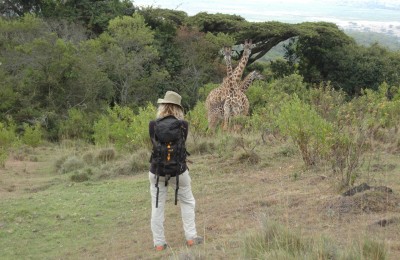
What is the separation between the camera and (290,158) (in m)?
9.28

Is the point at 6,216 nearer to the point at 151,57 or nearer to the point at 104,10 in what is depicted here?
the point at 151,57

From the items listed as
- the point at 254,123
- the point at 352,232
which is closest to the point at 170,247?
the point at 352,232

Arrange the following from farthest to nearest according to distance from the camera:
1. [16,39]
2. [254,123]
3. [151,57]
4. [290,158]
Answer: [151,57] → [16,39] → [254,123] → [290,158]

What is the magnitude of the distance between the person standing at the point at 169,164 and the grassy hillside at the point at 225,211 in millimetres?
209

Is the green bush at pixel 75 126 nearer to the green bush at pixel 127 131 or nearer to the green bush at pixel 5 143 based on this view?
the green bush at pixel 127 131

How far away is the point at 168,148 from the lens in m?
5.47

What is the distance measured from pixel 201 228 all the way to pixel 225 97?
917 cm

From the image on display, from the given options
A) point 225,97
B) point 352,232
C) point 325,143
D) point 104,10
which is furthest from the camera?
point 104,10

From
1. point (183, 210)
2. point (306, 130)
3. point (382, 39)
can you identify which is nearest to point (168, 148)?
point (183, 210)

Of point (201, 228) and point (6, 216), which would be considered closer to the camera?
point (201, 228)

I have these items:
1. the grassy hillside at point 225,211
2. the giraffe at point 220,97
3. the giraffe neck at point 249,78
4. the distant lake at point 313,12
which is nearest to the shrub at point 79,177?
the grassy hillside at point 225,211

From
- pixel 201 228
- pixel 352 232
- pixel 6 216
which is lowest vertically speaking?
pixel 6 216

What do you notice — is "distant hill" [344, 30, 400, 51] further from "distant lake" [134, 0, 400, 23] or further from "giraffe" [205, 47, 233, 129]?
"giraffe" [205, 47, 233, 129]

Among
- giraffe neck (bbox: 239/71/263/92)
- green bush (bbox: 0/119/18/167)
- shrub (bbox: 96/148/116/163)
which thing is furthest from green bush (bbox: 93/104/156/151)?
giraffe neck (bbox: 239/71/263/92)
